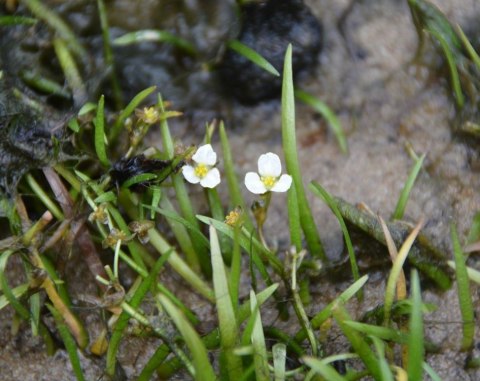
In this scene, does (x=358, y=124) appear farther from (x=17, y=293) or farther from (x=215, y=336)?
(x=17, y=293)

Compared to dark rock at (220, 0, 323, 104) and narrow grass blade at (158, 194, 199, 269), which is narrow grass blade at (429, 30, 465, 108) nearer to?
dark rock at (220, 0, 323, 104)

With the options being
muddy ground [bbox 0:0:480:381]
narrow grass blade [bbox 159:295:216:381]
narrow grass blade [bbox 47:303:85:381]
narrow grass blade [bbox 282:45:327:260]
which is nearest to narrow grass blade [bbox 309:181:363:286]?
narrow grass blade [bbox 282:45:327:260]

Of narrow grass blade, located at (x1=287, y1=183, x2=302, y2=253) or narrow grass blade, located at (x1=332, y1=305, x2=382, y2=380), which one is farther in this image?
narrow grass blade, located at (x1=287, y1=183, x2=302, y2=253)

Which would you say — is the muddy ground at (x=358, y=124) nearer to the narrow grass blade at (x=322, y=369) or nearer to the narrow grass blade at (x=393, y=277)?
the narrow grass blade at (x=393, y=277)

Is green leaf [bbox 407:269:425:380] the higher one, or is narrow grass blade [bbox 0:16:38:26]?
narrow grass blade [bbox 0:16:38:26]

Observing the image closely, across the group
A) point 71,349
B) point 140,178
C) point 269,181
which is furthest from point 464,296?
point 71,349
